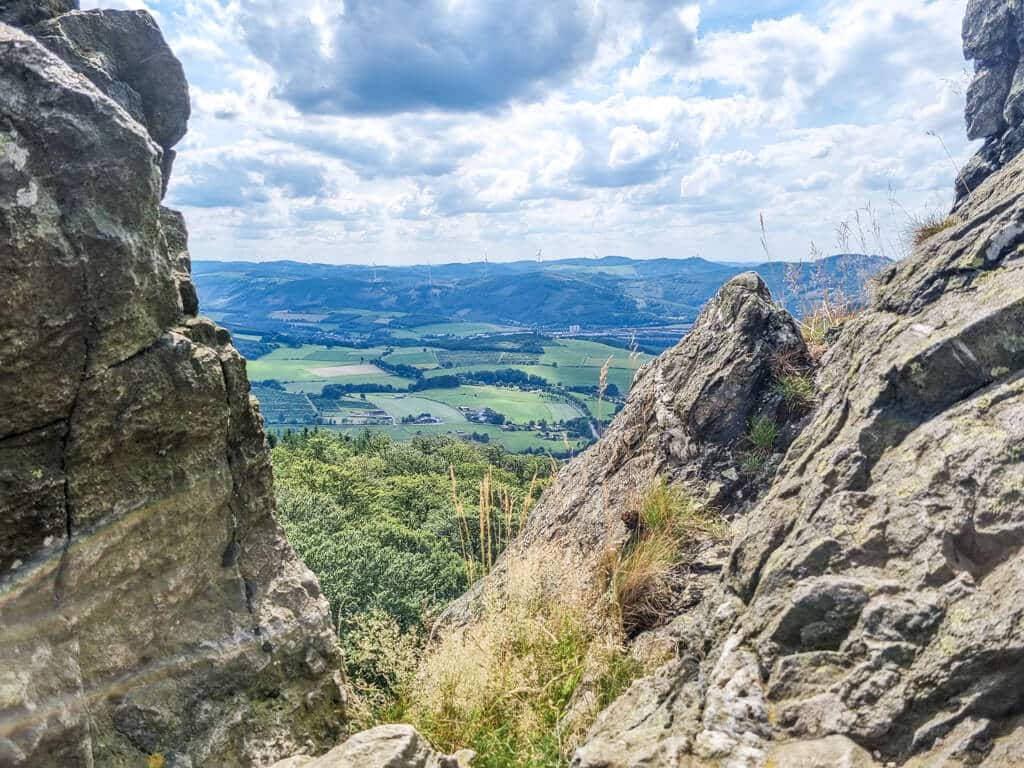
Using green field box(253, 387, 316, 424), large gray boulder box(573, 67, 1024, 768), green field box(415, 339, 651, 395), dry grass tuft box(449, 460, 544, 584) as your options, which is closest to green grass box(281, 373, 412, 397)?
green field box(253, 387, 316, 424)

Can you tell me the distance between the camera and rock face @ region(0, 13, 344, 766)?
14.2ft

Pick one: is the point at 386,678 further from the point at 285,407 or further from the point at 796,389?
the point at 285,407

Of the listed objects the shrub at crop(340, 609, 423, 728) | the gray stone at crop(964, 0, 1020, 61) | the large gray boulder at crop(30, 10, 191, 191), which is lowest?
the shrub at crop(340, 609, 423, 728)

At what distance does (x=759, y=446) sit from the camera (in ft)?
27.5

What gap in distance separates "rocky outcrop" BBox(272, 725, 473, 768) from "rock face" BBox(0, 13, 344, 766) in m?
1.32

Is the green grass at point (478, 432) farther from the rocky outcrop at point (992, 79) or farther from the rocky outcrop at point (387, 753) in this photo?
the rocky outcrop at point (387, 753)

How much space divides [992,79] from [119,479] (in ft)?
57.8

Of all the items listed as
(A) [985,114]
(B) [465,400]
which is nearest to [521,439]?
(B) [465,400]

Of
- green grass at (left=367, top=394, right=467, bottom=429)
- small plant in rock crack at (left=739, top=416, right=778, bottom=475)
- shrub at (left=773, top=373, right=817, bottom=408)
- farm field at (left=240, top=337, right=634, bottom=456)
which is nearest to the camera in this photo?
small plant in rock crack at (left=739, top=416, right=778, bottom=475)

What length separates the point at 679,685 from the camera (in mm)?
4719

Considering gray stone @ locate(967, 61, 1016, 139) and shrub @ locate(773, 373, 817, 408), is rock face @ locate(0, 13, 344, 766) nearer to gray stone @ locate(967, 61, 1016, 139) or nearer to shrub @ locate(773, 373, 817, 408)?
shrub @ locate(773, 373, 817, 408)

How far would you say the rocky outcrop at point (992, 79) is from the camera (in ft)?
43.5

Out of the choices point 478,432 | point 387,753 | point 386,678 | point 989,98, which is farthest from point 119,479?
point 478,432

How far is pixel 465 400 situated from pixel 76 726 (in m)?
144
